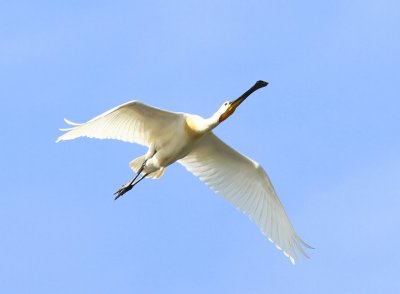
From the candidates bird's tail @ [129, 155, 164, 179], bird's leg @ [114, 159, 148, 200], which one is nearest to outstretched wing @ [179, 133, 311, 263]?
bird's tail @ [129, 155, 164, 179]

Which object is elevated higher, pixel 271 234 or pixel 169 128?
pixel 169 128

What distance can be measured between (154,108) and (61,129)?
1.77 metres

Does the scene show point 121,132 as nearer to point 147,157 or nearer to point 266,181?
point 147,157

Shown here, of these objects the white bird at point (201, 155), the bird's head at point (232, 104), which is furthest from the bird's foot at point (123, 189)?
the bird's head at point (232, 104)

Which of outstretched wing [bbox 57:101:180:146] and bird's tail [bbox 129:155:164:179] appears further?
bird's tail [bbox 129:155:164:179]

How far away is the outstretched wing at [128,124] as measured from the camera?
23453 mm

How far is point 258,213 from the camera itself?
2581cm

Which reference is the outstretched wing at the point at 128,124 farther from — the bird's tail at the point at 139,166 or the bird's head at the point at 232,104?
the bird's head at the point at 232,104

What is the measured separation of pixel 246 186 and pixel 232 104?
208 cm

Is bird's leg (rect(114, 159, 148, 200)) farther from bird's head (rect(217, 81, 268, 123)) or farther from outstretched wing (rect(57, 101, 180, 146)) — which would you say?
bird's head (rect(217, 81, 268, 123))

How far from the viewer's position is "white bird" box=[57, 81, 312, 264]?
78.9 ft

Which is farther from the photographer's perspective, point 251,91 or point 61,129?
point 251,91

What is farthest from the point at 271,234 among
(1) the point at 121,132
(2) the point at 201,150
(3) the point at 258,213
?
(1) the point at 121,132

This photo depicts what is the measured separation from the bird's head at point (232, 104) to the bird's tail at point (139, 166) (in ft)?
5.46
